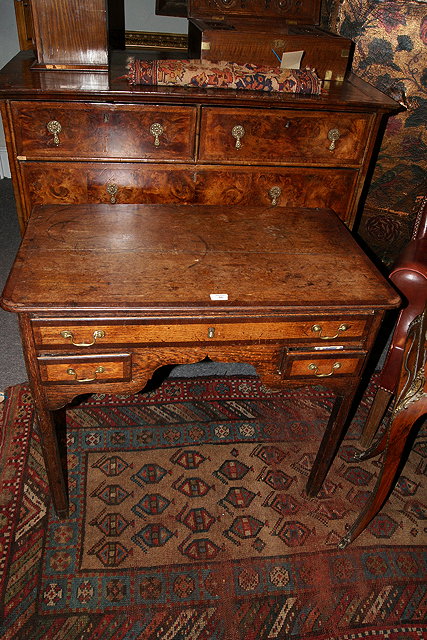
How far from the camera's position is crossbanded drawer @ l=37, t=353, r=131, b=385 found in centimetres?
168

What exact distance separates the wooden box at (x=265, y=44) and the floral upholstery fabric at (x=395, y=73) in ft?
1.42

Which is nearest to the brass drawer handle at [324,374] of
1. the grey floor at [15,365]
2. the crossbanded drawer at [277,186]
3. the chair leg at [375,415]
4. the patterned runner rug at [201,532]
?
→ the chair leg at [375,415]

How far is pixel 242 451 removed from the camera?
2.49 meters

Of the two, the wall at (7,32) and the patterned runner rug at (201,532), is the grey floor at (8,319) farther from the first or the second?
the wall at (7,32)

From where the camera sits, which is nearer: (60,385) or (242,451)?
(60,385)

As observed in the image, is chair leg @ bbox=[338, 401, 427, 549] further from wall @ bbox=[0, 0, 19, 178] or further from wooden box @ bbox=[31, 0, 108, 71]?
wall @ bbox=[0, 0, 19, 178]

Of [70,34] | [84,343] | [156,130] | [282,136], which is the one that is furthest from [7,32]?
[84,343]

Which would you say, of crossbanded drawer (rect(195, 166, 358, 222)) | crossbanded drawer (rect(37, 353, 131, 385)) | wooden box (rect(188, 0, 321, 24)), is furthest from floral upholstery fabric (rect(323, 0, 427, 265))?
crossbanded drawer (rect(37, 353, 131, 385))

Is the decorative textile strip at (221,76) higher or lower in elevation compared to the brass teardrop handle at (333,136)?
higher

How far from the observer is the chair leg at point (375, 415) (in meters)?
2.40

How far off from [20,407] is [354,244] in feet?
5.90

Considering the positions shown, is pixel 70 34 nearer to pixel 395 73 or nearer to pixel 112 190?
pixel 112 190

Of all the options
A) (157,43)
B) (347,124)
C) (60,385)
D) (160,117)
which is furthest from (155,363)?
(157,43)

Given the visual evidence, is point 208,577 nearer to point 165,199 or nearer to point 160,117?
point 165,199
